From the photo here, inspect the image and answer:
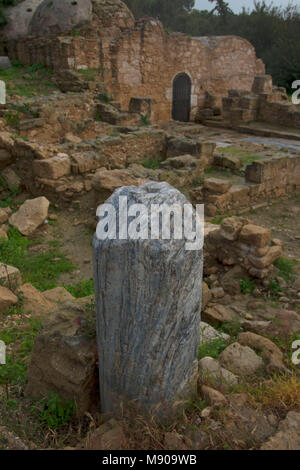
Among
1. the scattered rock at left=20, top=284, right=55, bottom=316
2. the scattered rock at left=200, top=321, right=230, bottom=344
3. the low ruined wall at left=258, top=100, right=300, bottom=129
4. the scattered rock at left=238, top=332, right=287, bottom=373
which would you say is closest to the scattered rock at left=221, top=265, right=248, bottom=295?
the scattered rock at left=200, top=321, right=230, bottom=344

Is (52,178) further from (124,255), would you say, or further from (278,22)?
(278,22)

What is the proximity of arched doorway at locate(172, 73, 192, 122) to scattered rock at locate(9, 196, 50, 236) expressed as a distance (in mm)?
12724

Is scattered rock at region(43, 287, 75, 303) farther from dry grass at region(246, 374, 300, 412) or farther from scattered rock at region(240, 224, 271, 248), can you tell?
scattered rock at region(240, 224, 271, 248)

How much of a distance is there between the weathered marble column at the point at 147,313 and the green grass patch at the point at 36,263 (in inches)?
128

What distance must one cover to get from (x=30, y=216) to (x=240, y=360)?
4.96 m

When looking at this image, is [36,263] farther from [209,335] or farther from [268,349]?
[268,349]

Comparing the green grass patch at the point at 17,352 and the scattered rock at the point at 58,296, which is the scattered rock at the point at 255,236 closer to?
the scattered rock at the point at 58,296

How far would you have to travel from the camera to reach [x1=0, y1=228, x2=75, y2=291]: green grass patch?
5.46 m

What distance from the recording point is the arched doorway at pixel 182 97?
1831 cm

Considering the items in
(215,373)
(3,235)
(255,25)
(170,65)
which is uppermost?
(255,25)

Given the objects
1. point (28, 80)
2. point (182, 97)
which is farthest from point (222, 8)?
point (28, 80)

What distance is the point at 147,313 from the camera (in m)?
2.05

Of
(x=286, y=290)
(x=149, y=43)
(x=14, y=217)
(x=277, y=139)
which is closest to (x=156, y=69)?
(x=149, y=43)

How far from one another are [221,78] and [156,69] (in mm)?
4054
